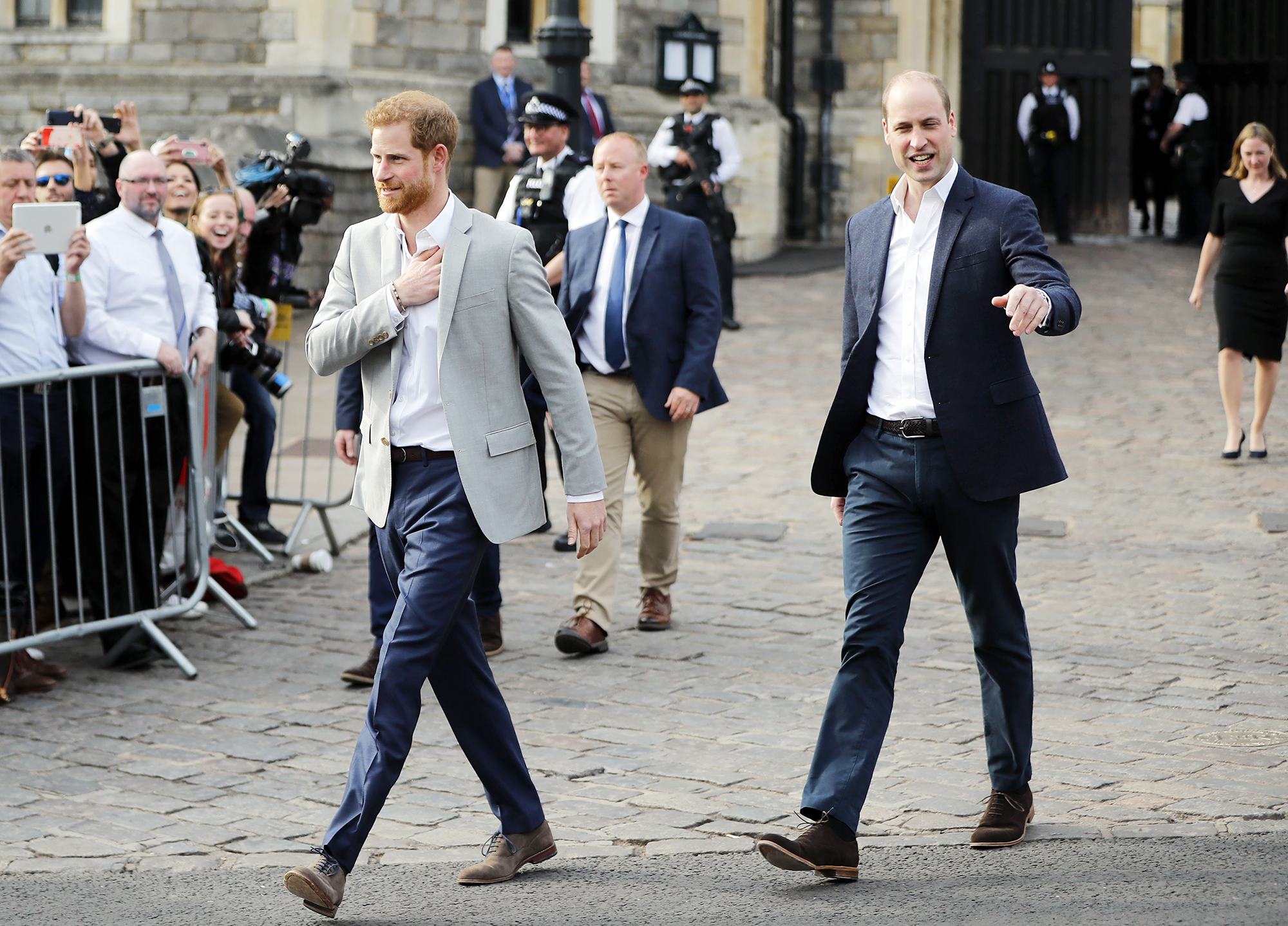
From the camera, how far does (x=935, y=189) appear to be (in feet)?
14.6

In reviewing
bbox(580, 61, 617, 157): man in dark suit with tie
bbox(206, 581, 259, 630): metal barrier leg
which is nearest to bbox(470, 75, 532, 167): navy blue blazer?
bbox(580, 61, 617, 157): man in dark suit with tie

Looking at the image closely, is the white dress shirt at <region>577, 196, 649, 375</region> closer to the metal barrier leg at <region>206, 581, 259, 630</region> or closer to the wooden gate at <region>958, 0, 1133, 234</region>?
the metal barrier leg at <region>206, 581, 259, 630</region>

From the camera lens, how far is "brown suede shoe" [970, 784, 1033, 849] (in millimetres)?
4492

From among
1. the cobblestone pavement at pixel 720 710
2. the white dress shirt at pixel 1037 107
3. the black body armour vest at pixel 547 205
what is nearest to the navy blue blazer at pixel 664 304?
the black body armour vest at pixel 547 205

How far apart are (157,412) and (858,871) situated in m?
3.61

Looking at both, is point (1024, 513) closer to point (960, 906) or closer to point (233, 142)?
point (960, 906)

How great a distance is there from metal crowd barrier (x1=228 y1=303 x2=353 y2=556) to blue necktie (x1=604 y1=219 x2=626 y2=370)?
6.94 feet

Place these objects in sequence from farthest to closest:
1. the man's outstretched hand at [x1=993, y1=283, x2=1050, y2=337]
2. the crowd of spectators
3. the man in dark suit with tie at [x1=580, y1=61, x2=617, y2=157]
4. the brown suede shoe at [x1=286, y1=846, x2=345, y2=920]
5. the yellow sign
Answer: the man in dark suit with tie at [x1=580, y1=61, x2=617, y2=157], the yellow sign, the crowd of spectators, the man's outstretched hand at [x1=993, y1=283, x2=1050, y2=337], the brown suede shoe at [x1=286, y1=846, x2=345, y2=920]

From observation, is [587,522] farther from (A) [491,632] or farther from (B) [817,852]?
(A) [491,632]

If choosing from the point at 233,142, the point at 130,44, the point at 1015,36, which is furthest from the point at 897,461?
the point at 1015,36

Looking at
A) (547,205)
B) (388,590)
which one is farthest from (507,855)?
(547,205)

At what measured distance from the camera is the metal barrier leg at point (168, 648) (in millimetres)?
6445

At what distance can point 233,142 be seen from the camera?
640 inches

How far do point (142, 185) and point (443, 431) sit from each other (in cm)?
331
